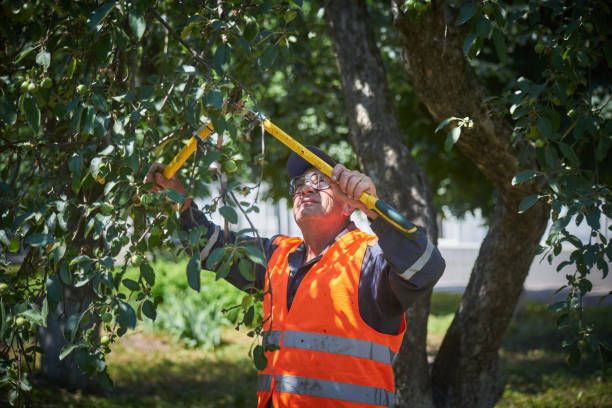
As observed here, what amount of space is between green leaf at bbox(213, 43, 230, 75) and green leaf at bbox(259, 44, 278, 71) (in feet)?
1.09

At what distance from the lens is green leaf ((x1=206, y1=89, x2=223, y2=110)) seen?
62.9 inches

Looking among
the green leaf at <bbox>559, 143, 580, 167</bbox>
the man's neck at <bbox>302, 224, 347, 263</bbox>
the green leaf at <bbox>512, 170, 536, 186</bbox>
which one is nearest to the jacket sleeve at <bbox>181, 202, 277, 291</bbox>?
the man's neck at <bbox>302, 224, 347, 263</bbox>

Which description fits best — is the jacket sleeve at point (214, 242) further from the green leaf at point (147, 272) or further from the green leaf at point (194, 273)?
the green leaf at point (194, 273)

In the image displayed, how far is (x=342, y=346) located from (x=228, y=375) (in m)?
5.07

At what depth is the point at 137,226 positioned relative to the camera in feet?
7.23

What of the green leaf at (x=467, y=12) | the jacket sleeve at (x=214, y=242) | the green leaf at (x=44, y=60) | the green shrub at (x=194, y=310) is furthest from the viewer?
the green shrub at (x=194, y=310)

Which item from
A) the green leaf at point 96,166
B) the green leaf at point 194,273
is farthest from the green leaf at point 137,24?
the green leaf at point 194,273

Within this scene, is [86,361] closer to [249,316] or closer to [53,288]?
[53,288]

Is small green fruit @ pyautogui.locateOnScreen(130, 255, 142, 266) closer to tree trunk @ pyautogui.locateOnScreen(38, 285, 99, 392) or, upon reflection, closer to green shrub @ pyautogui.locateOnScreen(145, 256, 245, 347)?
tree trunk @ pyautogui.locateOnScreen(38, 285, 99, 392)

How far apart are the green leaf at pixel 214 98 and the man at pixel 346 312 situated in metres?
0.70

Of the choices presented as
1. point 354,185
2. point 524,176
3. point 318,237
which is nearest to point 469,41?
point 524,176

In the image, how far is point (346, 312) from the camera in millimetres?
2334

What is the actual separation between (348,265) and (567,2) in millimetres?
2212

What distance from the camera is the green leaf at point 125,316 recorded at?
169 centimetres
